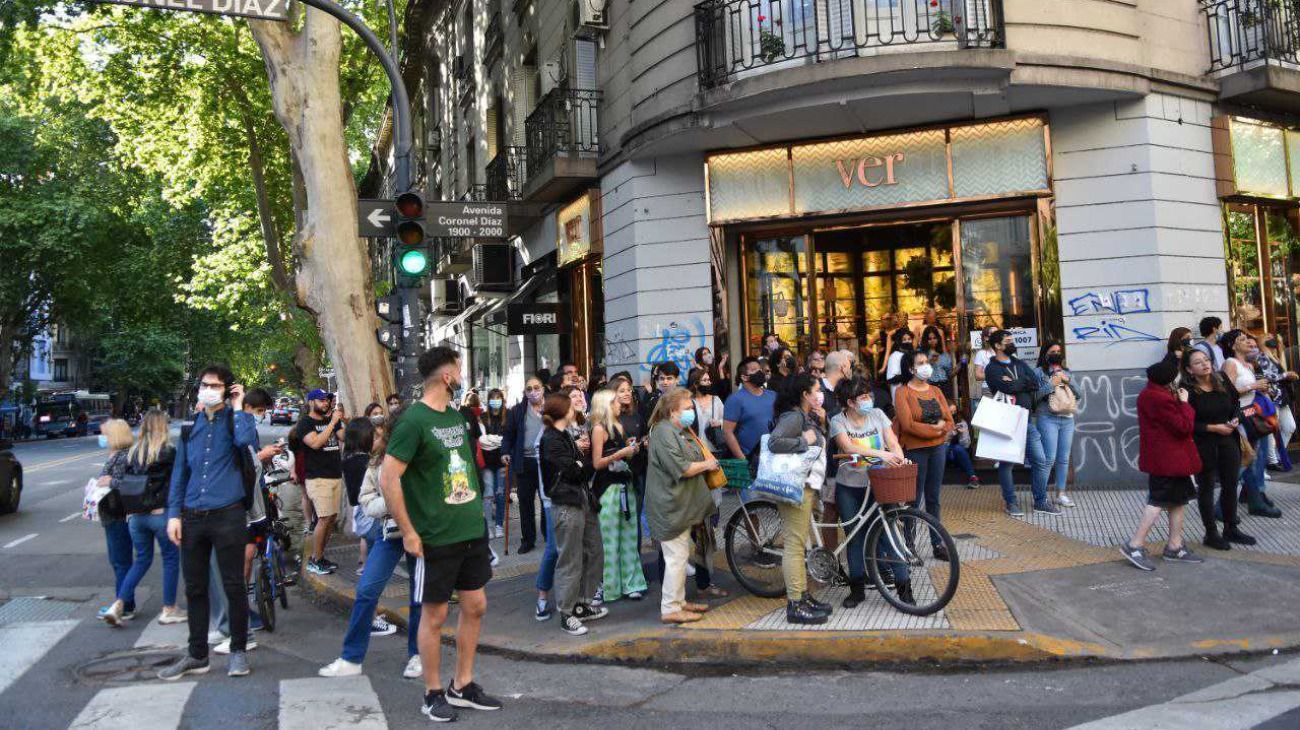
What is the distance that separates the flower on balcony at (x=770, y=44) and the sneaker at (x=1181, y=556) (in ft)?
23.0

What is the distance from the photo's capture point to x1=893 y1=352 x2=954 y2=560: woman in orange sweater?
7.27m

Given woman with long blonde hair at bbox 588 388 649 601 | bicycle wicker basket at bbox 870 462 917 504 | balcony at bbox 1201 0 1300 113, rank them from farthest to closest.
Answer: balcony at bbox 1201 0 1300 113 → woman with long blonde hair at bbox 588 388 649 601 → bicycle wicker basket at bbox 870 462 917 504

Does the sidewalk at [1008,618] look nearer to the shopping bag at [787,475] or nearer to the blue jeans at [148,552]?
the shopping bag at [787,475]

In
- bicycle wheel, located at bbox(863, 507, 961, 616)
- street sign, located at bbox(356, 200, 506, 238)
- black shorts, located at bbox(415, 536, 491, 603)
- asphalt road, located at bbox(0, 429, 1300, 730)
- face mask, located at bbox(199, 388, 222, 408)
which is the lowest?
asphalt road, located at bbox(0, 429, 1300, 730)

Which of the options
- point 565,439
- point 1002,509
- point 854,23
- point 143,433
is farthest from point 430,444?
point 854,23

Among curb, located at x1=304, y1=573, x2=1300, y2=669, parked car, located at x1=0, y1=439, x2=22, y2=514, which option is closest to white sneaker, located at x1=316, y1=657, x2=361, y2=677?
curb, located at x1=304, y1=573, x2=1300, y2=669

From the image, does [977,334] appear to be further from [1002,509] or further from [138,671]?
[138,671]

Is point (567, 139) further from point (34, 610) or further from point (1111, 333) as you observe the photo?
point (34, 610)

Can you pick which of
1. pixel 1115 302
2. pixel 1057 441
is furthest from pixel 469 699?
pixel 1115 302

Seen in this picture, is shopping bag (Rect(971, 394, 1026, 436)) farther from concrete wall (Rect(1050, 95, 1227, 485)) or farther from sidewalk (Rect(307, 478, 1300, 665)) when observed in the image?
concrete wall (Rect(1050, 95, 1227, 485))

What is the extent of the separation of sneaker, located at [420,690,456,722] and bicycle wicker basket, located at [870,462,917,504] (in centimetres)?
304

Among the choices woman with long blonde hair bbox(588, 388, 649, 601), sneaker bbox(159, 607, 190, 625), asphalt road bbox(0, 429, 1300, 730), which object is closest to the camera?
asphalt road bbox(0, 429, 1300, 730)

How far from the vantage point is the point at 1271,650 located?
551cm

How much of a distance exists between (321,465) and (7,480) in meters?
8.51
